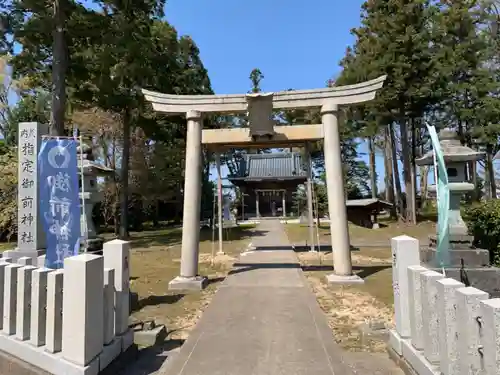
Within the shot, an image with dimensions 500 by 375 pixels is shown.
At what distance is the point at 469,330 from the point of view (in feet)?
7.77

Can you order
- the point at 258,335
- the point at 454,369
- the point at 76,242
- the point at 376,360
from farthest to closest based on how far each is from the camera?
1. the point at 76,242
2. the point at 258,335
3. the point at 376,360
4. the point at 454,369

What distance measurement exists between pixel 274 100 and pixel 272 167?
24.5 m

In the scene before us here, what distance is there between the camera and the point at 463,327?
244 cm

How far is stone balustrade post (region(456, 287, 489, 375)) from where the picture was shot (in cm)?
232

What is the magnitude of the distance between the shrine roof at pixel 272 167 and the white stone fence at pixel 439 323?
26.5 m

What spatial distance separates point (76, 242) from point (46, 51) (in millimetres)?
11482

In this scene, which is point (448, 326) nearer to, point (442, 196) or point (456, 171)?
point (442, 196)

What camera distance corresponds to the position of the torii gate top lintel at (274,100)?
8.26 meters

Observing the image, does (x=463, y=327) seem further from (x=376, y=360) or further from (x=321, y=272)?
(x=321, y=272)

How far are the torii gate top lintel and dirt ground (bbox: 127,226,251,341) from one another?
413 centimetres

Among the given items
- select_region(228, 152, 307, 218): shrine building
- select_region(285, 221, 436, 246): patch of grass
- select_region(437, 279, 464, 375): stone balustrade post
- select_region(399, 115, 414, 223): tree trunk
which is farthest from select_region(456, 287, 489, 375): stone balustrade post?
select_region(228, 152, 307, 218): shrine building

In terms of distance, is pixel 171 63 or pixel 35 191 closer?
pixel 35 191

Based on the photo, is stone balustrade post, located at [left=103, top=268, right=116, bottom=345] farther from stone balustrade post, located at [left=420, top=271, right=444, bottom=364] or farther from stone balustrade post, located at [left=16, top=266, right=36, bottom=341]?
stone balustrade post, located at [left=420, top=271, right=444, bottom=364]

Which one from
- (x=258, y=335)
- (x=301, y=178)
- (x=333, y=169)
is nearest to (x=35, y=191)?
(x=258, y=335)
